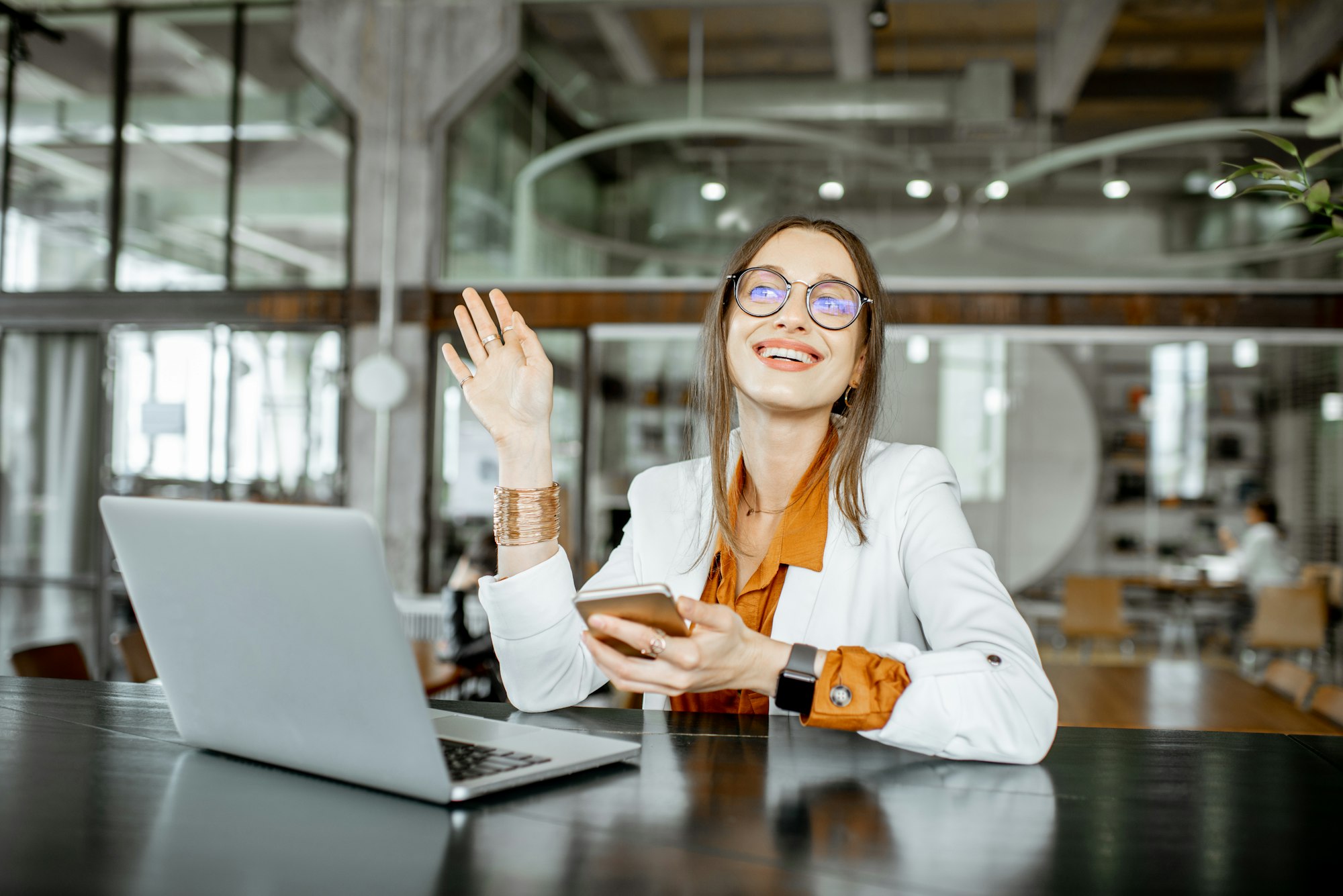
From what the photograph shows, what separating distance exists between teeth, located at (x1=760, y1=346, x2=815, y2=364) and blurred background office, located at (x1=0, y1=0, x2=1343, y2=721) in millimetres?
5011

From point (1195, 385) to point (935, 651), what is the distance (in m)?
10.5

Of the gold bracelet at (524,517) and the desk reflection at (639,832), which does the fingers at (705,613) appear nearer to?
the desk reflection at (639,832)

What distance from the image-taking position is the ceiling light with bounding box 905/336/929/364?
6.91 meters

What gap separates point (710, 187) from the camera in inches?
273

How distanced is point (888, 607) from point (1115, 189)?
6.29 metres

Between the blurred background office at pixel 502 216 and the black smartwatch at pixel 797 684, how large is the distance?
18.3ft

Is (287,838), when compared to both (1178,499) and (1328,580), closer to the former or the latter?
(1328,580)

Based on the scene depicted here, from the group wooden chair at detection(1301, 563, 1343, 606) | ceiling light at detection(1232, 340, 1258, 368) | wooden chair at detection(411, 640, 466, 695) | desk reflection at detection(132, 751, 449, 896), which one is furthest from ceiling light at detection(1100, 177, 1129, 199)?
desk reflection at detection(132, 751, 449, 896)

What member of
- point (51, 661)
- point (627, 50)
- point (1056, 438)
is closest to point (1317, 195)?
point (51, 661)

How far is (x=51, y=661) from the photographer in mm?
3281

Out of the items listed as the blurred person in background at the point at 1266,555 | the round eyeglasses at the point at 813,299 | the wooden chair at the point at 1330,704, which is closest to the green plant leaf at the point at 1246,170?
the round eyeglasses at the point at 813,299

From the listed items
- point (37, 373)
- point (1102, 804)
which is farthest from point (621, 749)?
point (37, 373)

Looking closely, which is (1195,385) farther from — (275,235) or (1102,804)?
(1102,804)

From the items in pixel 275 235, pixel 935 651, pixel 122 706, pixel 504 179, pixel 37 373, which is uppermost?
pixel 504 179
